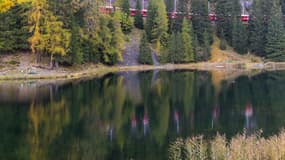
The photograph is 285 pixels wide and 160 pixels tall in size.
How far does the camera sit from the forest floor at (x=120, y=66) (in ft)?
208

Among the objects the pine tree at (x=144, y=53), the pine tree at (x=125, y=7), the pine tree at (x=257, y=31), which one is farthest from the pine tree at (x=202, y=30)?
the pine tree at (x=125, y=7)

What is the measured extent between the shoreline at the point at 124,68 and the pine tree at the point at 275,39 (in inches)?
93.0

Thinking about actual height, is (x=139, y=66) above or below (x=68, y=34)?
below

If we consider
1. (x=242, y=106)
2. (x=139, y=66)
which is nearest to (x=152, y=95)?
(x=242, y=106)

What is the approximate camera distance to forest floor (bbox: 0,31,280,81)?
208ft

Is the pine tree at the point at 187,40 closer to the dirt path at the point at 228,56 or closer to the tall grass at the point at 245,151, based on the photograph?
the dirt path at the point at 228,56

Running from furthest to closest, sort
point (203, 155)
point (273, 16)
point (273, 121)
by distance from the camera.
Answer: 1. point (273, 16)
2. point (273, 121)
3. point (203, 155)

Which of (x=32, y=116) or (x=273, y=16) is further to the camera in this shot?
(x=273, y=16)

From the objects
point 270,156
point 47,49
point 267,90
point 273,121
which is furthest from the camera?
point 47,49

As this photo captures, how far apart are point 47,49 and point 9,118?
33.3 meters

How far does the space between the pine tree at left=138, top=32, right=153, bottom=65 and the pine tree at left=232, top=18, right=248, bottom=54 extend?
20.1 m

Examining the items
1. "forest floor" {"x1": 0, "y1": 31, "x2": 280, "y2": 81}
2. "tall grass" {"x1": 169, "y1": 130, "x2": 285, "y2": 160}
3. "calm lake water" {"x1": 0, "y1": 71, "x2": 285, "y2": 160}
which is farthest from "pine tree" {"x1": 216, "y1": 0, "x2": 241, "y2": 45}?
"tall grass" {"x1": 169, "y1": 130, "x2": 285, "y2": 160}

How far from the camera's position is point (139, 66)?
83312mm

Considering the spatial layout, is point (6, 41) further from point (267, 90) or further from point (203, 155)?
point (203, 155)
